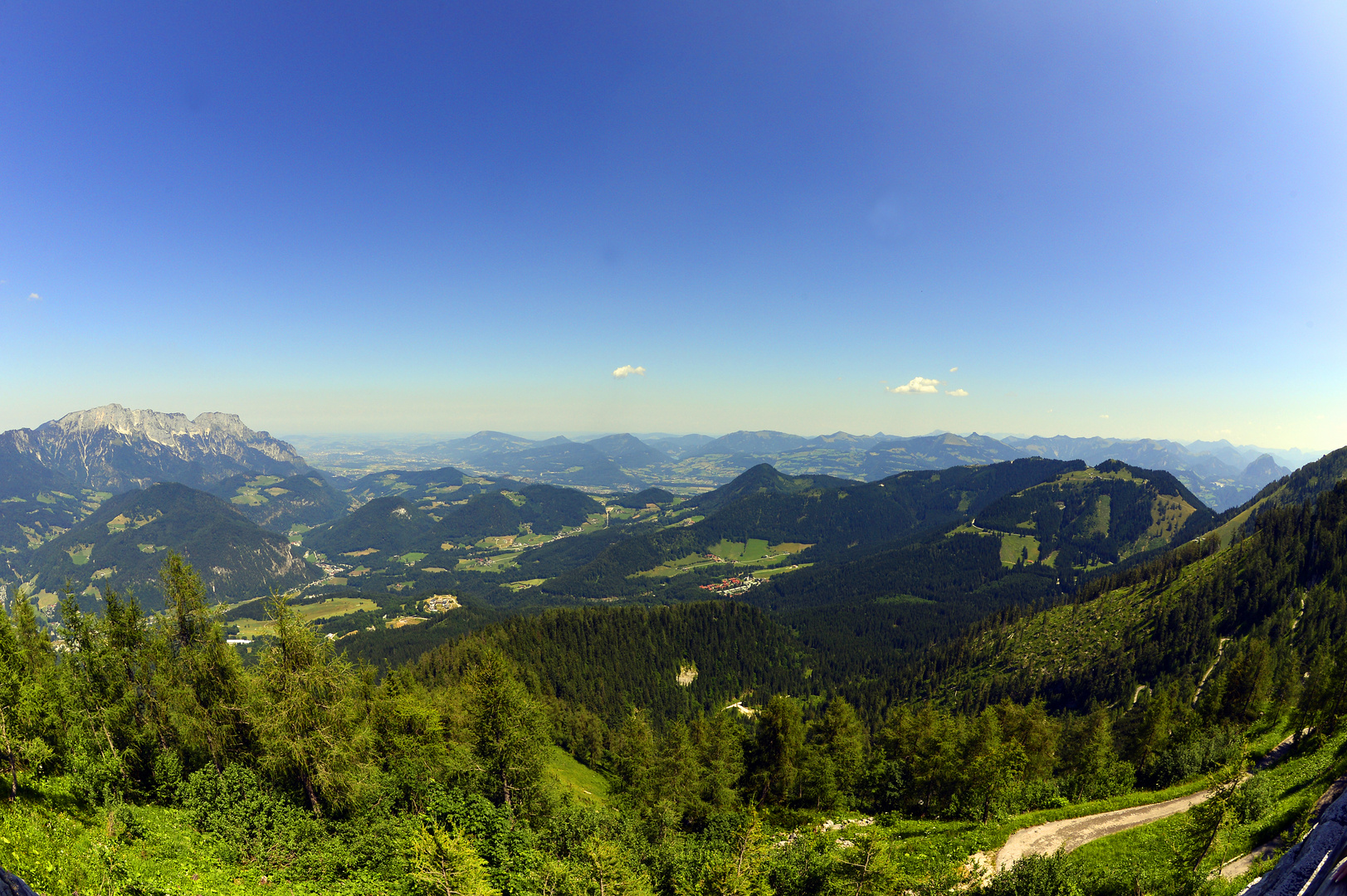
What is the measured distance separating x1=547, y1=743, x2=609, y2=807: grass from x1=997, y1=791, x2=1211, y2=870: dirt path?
128ft

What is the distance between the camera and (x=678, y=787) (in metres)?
45.1

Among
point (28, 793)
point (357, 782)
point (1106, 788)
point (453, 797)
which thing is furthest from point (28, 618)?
point (1106, 788)

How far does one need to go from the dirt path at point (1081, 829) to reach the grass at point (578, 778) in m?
39.2

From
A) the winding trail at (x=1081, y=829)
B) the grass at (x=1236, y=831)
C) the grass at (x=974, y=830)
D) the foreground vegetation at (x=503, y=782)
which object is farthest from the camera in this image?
the grass at (x=974, y=830)

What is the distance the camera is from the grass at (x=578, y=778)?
5854 centimetres

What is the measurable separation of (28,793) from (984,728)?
221 ft

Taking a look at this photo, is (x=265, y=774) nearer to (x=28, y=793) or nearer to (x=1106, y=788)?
(x=28, y=793)

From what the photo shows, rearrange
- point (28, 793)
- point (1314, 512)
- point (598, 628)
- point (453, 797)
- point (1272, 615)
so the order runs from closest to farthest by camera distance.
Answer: point (28, 793) → point (453, 797) → point (1272, 615) → point (1314, 512) → point (598, 628)

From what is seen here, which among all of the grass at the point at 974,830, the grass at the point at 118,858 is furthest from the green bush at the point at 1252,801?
the grass at the point at 118,858

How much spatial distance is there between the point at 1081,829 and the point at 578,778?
58466 millimetres

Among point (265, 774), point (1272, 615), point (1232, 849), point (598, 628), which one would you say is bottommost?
point (598, 628)

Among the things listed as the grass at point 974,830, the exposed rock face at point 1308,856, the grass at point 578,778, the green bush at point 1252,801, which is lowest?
the grass at point 578,778

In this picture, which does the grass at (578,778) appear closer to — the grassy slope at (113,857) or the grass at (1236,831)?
the grassy slope at (113,857)

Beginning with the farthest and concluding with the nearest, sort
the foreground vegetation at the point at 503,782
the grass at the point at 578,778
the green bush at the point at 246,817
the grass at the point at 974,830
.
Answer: the grass at the point at 578,778
the grass at the point at 974,830
the green bush at the point at 246,817
the foreground vegetation at the point at 503,782
